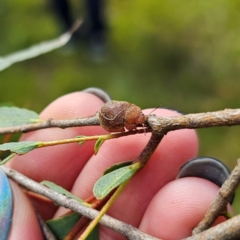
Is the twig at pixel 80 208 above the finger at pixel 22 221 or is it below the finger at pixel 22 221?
above

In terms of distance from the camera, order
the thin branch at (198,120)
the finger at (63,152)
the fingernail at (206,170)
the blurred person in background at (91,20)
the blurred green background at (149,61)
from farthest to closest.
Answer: the blurred person in background at (91,20) < the blurred green background at (149,61) < the finger at (63,152) < the fingernail at (206,170) < the thin branch at (198,120)

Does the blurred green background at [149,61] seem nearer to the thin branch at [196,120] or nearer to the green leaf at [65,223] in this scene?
the green leaf at [65,223]

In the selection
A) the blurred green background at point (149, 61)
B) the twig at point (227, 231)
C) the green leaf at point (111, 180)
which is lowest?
the blurred green background at point (149, 61)

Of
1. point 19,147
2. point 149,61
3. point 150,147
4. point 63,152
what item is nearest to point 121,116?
point 150,147

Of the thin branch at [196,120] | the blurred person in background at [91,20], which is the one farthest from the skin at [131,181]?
the blurred person in background at [91,20]

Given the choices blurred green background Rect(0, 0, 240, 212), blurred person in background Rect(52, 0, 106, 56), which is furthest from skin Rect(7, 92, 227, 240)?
blurred person in background Rect(52, 0, 106, 56)

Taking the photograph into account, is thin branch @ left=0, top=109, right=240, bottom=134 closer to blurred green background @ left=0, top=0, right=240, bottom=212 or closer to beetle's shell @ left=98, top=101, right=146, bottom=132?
beetle's shell @ left=98, top=101, right=146, bottom=132

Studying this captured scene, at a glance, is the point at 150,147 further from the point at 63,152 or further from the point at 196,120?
the point at 63,152
